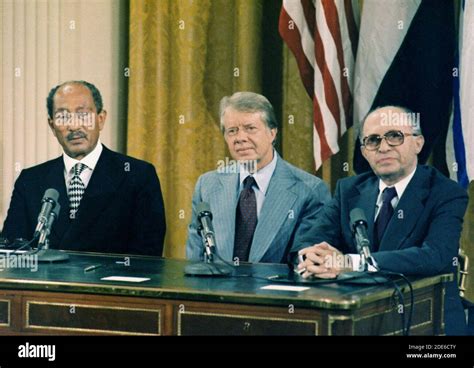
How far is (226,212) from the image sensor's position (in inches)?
202

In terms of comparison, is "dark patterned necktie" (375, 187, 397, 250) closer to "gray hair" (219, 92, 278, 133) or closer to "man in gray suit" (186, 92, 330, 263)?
"man in gray suit" (186, 92, 330, 263)

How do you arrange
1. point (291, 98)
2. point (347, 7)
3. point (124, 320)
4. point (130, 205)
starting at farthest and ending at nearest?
1. point (291, 98)
2. point (347, 7)
3. point (130, 205)
4. point (124, 320)

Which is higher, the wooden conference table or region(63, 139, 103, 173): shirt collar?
region(63, 139, 103, 173): shirt collar

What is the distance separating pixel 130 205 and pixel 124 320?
1.67 m

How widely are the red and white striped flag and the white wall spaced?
5.42ft

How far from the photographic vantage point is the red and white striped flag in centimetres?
580

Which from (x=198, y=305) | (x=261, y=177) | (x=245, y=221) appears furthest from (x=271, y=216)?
(x=198, y=305)

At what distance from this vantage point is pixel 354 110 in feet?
18.9

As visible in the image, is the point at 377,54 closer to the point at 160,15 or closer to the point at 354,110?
the point at 354,110

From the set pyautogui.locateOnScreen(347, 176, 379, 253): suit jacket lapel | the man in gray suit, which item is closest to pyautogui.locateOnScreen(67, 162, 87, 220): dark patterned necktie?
the man in gray suit

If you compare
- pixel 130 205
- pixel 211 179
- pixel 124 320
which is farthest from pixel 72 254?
pixel 124 320

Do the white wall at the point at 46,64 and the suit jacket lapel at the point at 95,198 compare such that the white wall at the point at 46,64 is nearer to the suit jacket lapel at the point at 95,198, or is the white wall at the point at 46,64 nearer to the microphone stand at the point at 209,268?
the suit jacket lapel at the point at 95,198

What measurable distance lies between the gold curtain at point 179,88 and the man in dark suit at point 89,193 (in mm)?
1170

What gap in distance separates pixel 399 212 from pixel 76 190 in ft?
6.71
